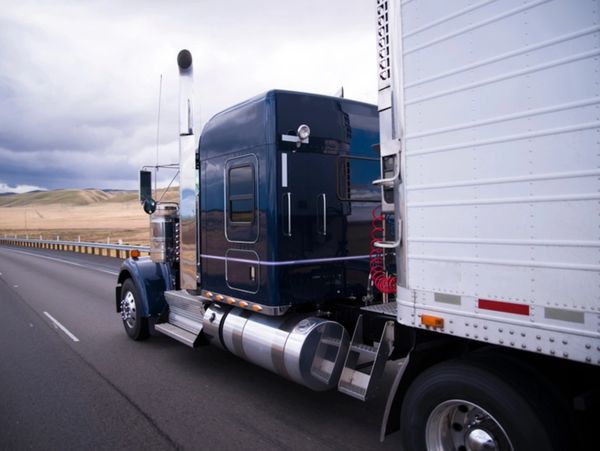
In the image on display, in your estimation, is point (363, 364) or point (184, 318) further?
point (184, 318)

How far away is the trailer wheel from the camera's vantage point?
731cm

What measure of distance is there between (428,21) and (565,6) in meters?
0.86

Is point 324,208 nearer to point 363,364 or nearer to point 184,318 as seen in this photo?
point 363,364

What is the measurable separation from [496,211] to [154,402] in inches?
156

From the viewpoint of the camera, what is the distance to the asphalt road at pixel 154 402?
422 centimetres

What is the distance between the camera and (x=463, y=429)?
3.05m

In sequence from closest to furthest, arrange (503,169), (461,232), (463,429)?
(503,169) → (461,232) → (463,429)

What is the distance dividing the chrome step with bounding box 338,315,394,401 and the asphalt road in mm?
463

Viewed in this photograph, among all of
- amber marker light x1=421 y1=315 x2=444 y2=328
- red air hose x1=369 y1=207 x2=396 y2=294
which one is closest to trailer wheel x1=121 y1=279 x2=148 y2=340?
red air hose x1=369 y1=207 x2=396 y2=294

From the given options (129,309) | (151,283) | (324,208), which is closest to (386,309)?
(324,208)

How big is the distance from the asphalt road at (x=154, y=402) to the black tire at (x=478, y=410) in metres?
0.99

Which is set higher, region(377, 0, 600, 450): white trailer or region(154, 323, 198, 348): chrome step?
region(377, 0, 600, 450): white trailer

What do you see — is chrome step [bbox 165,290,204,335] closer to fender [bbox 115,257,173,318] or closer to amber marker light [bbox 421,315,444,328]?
fender [bbox 115,257,173,318]

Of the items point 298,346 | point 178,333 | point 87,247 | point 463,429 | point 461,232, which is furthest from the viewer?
point 87,247
